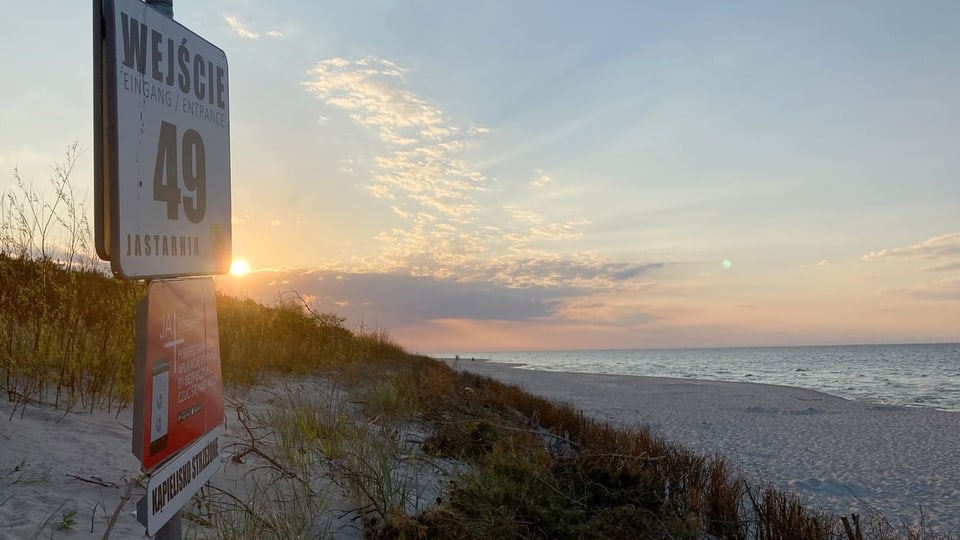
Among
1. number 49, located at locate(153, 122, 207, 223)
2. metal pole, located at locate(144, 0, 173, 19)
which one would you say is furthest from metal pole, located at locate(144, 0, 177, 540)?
number 49, located at locate(153, 122, 207, 223)

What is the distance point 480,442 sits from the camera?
6.26m

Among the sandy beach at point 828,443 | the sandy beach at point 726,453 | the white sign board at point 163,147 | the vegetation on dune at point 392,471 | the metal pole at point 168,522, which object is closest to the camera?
the white sign board at point 163,147

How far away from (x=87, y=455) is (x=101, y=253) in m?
2.82

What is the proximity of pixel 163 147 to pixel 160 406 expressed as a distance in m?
0.82

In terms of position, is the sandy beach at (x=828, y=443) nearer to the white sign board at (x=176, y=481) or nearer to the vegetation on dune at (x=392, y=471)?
the vegetation on dune at (x=392, y=471)

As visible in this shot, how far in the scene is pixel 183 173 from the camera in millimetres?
2072

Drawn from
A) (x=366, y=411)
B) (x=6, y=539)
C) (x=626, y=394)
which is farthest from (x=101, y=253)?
(x=626, y=394)

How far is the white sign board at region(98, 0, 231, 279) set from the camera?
1685 millimetres

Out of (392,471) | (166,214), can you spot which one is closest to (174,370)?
(166,214)

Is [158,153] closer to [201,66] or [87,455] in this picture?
[201,66]

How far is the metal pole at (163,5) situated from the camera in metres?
2.07

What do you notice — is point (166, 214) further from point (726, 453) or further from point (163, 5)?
point (726, 453)

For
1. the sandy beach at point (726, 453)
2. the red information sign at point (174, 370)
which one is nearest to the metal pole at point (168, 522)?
the red information sign at point (174, 370)

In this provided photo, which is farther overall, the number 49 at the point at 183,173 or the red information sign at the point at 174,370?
the number 49 at the point at 183,173
